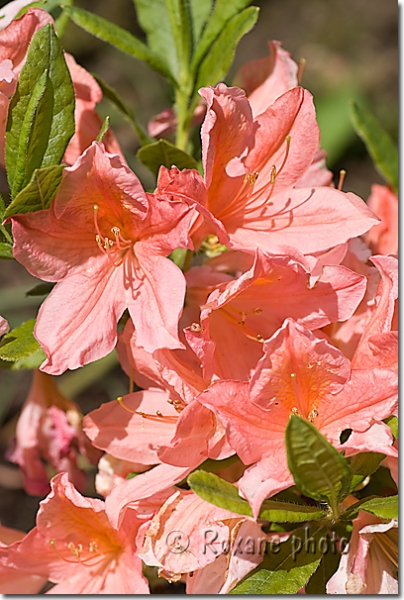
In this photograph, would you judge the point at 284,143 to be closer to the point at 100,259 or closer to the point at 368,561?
the point at 100,259

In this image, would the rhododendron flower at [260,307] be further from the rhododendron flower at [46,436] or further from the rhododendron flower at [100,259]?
the rhododendron flower at [46,436]

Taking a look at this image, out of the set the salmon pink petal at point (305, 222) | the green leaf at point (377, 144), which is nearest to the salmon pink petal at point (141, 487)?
the salmon pink petal at point (305, 222)

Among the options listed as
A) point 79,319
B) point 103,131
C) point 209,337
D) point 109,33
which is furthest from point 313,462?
point 109,33

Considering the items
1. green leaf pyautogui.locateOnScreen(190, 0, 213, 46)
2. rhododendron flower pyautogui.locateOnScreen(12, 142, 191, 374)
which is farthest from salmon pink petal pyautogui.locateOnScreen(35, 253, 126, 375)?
green leaf pyautogui.locateOnScreen(190, 0, 213, 46)

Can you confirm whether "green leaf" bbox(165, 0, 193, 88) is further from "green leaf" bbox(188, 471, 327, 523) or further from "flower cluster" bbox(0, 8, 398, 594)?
"green leaf" bbox(188, 471, 327, 523)

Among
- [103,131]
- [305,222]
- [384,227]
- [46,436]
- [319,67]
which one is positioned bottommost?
[319,67]

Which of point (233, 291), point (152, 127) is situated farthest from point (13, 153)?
point (152, 127)

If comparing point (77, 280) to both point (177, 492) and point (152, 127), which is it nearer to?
point (177, 492)

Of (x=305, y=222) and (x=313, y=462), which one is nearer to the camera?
(x=313, y=462)
